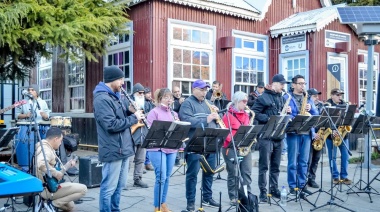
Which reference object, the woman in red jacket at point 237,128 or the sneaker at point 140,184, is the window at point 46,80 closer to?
the sneaker at point 140,184

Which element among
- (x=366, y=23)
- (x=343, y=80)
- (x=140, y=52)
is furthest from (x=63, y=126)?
(x=343, y=80)

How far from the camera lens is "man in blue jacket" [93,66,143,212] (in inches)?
211

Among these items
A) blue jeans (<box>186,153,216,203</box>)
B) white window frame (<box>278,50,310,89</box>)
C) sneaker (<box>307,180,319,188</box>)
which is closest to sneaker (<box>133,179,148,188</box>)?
blue jeans (<box>186,153,216,203</box>)

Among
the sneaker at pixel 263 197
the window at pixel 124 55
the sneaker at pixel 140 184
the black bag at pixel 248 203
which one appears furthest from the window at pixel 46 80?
the black bag at pixel 248 203

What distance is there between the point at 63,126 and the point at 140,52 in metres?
3.70

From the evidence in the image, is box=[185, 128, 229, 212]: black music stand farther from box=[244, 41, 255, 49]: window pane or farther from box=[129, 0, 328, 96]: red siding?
box=[244, 41, 255, 49]: window pane

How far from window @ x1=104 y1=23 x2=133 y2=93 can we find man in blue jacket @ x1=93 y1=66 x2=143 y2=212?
7.20 metres

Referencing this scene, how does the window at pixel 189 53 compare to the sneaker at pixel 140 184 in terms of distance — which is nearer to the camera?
the sneaker at pixel 140 184

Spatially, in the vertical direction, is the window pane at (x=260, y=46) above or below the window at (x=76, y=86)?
above

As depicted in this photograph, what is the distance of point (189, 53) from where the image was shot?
506 inches

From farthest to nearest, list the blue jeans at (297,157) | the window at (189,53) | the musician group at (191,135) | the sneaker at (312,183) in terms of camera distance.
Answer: the window at (189,53), the sneaker at (312,183), the blue jeans at (297,157), the musician group at (191,135)

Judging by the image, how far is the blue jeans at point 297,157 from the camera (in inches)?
304

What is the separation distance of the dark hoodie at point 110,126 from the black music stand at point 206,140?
37.0 inches

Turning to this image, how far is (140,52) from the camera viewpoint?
1251cm
